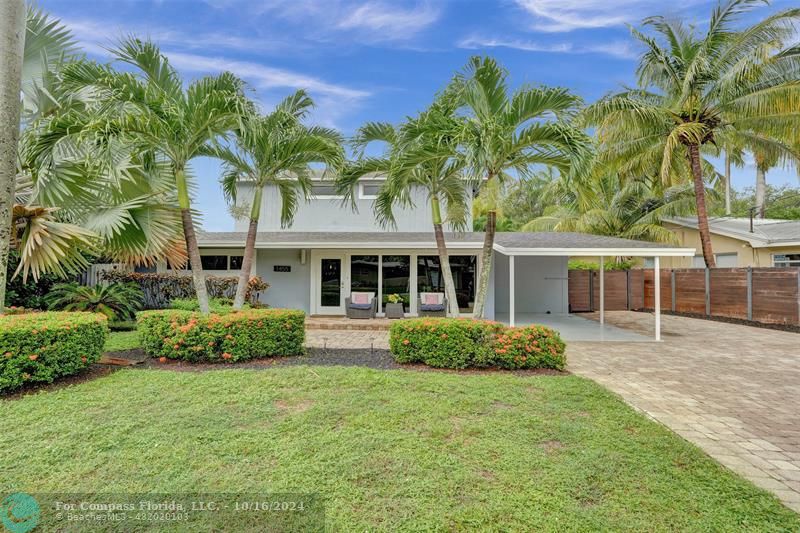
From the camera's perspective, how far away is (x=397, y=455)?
327 cm

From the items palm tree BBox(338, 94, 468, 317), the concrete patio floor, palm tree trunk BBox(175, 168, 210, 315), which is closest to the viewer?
palm tree BBox(338, 94, 468, 317)

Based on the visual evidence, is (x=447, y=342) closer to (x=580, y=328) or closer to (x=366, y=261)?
(x=580, y=328)

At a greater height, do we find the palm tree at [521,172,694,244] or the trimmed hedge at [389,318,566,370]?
the palm tree at [521,172,694,244]

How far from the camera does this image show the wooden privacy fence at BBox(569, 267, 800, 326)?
11398 mm

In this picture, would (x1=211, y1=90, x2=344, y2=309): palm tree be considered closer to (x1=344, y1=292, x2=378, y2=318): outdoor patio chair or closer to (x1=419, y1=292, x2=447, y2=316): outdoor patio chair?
(x1=344, y1=292, x2=378, y2=318): outdoor patio chair

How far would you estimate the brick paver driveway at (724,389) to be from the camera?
3.49m

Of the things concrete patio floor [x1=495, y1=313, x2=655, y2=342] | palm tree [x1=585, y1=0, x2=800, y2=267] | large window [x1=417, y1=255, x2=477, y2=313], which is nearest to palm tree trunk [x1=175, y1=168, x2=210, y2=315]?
large window [x1=417, y1=255, x2=477, y2=313]

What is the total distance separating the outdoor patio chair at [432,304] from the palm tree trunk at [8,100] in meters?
8.79

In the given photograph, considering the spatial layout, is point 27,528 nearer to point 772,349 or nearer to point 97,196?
point 97,196

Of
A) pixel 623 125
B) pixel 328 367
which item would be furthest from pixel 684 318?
pixel 328 367

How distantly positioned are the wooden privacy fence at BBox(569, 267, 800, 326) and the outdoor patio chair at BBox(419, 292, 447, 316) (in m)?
7.21

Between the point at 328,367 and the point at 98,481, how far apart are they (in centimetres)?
342

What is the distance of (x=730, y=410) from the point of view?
4672 mm

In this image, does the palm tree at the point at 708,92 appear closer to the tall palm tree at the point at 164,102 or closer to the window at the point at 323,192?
the window at the point at 323,192
